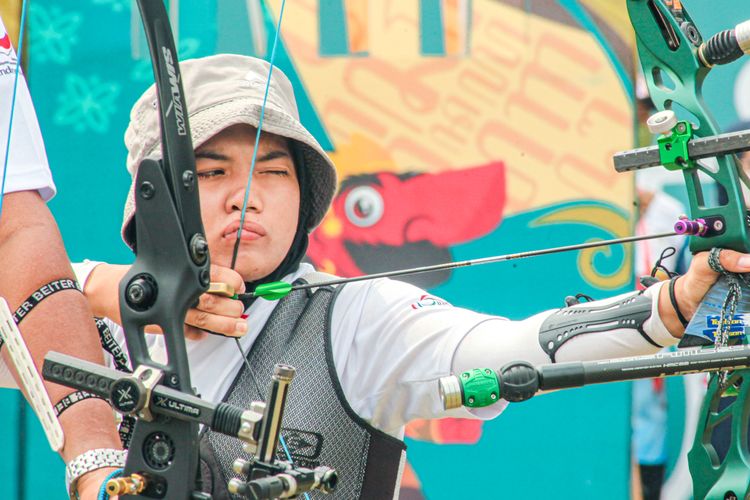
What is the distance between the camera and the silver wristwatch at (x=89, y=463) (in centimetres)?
127

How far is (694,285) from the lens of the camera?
4.54ft

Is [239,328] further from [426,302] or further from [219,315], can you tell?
[426,302]

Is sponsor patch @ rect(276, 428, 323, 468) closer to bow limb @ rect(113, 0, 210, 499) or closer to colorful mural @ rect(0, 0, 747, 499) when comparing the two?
bow limb @ rect(113, 0, 210, 499)

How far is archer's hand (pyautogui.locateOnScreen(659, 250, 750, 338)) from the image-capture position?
1340mm

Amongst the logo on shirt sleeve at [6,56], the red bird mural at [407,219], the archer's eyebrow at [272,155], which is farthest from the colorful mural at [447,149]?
the logo on shirt sleeve at [6,56]

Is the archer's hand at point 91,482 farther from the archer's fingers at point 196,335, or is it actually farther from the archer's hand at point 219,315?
the archer's fingers at point 196,335

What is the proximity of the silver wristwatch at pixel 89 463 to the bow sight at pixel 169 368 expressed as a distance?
0.12 metres

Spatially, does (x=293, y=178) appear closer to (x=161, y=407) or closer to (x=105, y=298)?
(x=105, y=298)

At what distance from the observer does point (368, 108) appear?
8.50ft

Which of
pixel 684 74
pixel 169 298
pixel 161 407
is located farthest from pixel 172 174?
pixel 684 74

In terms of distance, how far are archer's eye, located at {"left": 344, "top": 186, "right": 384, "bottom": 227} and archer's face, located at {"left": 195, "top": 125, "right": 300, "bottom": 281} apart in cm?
77

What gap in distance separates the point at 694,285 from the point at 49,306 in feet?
2.98

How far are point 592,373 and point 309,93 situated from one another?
1.58m

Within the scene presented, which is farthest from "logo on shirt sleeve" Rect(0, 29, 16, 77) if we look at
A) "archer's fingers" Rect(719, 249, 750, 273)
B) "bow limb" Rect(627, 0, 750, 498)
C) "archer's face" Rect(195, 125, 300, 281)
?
"archer's fingers" Rect(719, 249, 750, 273)
